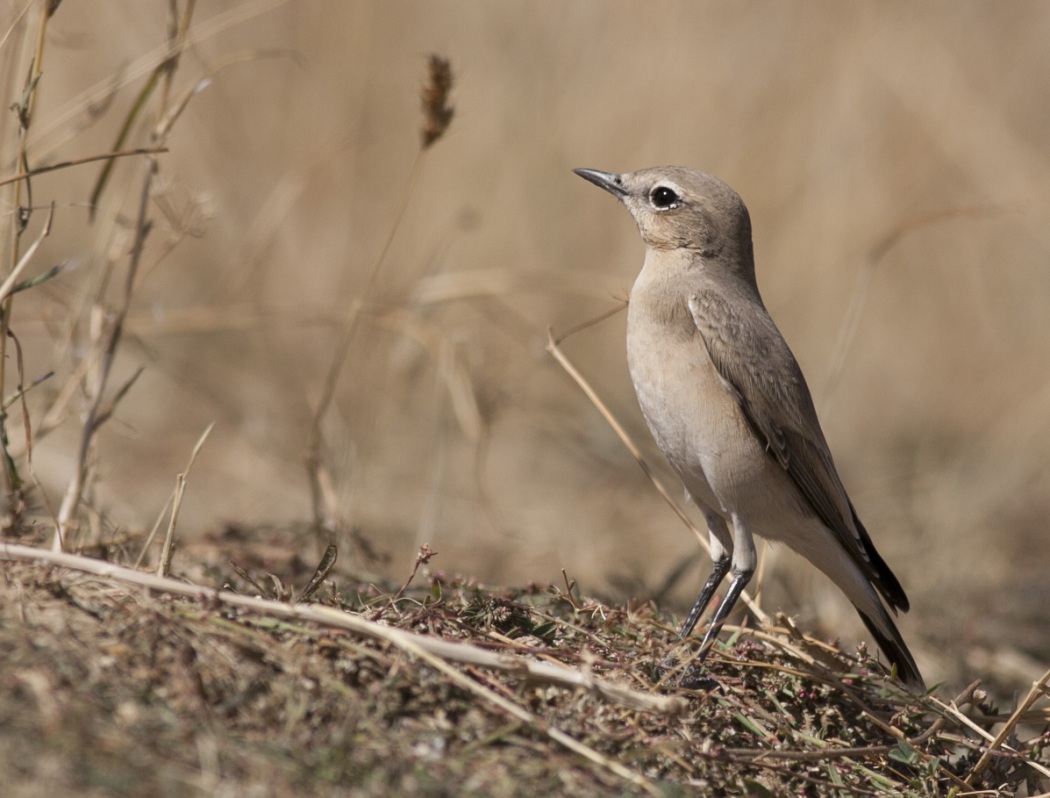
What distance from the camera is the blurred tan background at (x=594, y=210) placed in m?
9.71

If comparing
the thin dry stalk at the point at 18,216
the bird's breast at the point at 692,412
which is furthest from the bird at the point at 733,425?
the thin dry stalk at the point at 18,216

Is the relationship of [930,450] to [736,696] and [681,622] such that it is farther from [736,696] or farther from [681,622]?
[736,696]

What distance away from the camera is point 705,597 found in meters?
5.00

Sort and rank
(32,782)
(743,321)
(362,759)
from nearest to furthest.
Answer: (32,782) < (362,759) < (743,321)

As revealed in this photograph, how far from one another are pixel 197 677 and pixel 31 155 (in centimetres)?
331

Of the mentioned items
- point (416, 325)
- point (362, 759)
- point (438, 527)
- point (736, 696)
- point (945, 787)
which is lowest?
point (438, 527)

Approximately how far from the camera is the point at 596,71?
11.4 meters

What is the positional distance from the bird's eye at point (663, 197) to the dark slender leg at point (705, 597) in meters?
1.65

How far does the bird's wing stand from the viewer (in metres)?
4.98

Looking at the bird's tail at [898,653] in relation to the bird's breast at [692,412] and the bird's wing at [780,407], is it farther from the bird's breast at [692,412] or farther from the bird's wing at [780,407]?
the bird's breast at [692,412]

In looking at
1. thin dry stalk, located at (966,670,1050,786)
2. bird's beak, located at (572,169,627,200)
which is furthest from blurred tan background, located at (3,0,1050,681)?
thin dry stalk, located at (966,670,1050,786)

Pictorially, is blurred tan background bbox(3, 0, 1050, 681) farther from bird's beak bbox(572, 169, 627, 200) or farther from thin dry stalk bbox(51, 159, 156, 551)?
thin dry stalk bbox(51, 159, 156, 551)

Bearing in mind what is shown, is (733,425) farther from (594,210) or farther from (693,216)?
(594,210)

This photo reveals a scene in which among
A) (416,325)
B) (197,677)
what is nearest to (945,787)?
(197,677)
